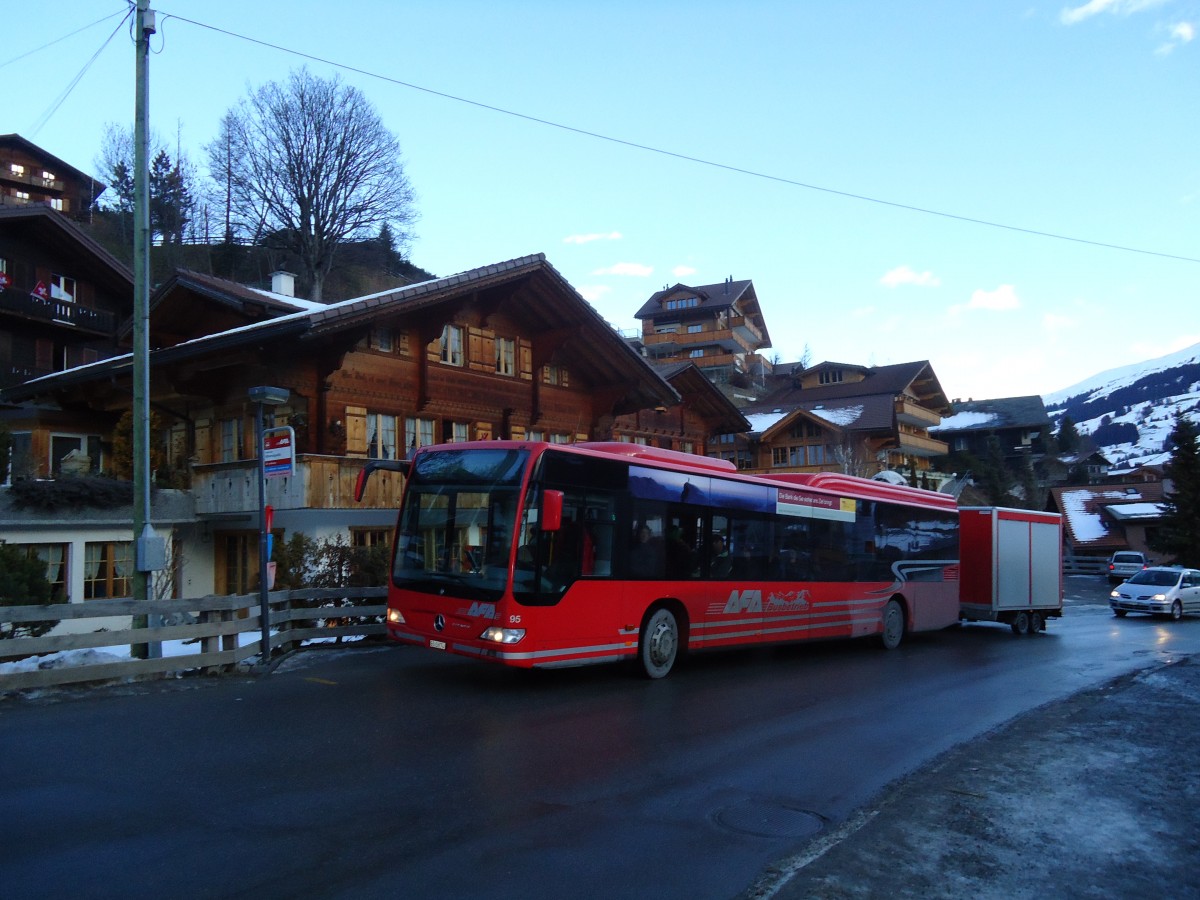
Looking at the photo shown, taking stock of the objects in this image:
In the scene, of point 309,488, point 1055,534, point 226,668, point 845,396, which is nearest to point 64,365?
point 309,488

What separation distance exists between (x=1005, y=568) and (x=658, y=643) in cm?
1218

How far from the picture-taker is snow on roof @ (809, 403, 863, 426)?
59938 mm

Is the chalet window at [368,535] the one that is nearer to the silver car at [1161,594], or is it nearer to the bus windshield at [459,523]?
the bus windshield at [459,523]

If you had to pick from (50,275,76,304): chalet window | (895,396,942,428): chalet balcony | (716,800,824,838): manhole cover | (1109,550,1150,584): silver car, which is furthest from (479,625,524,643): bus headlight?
(895,396,942,428): chalet balcony

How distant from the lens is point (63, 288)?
137 feet

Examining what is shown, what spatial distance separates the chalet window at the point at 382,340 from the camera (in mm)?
23547

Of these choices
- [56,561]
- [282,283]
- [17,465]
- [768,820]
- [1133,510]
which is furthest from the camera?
[1133,510]

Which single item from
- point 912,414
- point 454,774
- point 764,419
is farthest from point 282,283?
point 912,414

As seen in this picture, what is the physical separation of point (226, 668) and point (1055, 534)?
19.7m

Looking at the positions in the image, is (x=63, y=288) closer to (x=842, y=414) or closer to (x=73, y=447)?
(x=73, y=447)

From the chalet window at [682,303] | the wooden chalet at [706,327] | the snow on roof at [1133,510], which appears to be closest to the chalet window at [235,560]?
the snow on roof at [1133,510]

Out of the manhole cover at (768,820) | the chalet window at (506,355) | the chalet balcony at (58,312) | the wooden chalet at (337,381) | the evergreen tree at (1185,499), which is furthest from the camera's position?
the evergreen tree at (1185,499)

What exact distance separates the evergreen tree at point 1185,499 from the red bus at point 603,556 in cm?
4105

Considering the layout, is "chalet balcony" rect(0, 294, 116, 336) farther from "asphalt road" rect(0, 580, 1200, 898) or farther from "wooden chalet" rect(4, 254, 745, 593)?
"asphalt road" rect(0, 580, 1200, 898)
